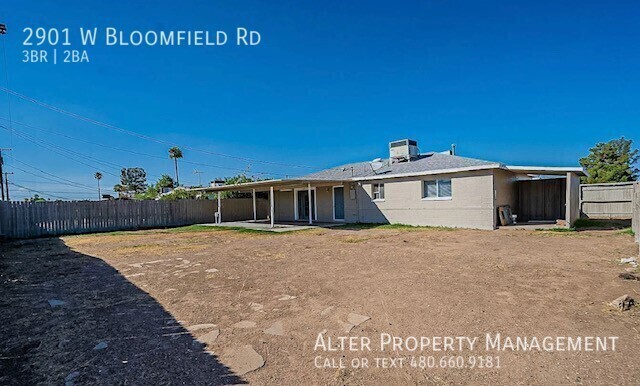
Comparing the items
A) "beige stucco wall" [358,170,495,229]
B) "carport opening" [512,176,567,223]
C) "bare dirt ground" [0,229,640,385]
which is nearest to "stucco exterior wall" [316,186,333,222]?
"beige stucco wall" [358,170,495,229]

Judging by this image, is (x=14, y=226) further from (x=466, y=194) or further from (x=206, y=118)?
(x=466, y=194)

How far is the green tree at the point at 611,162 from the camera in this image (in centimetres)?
2986

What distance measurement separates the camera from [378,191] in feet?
57.2

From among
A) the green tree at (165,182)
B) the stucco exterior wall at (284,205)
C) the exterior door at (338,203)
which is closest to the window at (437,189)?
the exterior door at (338,203)

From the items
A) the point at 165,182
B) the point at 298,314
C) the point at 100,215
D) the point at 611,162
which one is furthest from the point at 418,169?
the point at 165,182

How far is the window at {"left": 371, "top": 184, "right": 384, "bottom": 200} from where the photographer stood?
17266mm

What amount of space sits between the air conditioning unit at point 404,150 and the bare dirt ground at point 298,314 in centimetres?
1151

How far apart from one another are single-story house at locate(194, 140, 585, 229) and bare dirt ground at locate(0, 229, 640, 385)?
5719 mm

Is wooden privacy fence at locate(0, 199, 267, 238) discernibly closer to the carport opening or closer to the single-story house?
the single-story house

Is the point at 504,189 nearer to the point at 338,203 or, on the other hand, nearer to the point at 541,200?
the point at 541,200

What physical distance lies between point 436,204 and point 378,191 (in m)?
3.35

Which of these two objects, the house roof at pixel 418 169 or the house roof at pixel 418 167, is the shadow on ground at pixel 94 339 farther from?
the house roof at pixel 418 167

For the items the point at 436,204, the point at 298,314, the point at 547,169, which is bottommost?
the point at 298,314

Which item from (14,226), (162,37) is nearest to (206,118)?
(14,226)
